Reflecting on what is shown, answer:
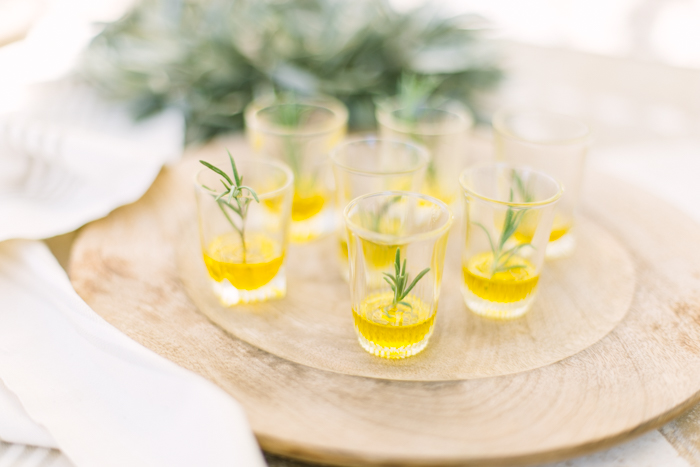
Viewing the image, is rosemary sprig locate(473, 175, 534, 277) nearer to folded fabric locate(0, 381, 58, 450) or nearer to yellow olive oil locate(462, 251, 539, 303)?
yellow olive oil locate(462, 251, 539, 303)

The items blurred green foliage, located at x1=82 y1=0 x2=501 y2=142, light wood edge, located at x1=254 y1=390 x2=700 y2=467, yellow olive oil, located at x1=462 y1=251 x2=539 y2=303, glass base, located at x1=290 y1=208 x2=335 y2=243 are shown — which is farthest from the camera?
blurred green foliage, located at x1=82 y1=0 x2=501 y2=142

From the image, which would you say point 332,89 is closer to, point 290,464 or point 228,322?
point 228,322

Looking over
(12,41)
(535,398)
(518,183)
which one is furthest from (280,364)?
(12,41)

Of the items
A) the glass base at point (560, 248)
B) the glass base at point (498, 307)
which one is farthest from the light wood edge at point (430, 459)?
the glass base at point (560, 248)

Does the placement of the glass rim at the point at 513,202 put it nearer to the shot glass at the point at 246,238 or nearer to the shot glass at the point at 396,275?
the shot glass at the point at 396,275

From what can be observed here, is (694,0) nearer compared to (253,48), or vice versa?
(253,48)

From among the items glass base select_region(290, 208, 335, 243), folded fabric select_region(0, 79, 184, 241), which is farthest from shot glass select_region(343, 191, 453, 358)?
folded fabric select_region(0, 79, 184, 241)

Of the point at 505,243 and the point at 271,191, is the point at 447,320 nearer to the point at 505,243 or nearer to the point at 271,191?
the point at 505,243
